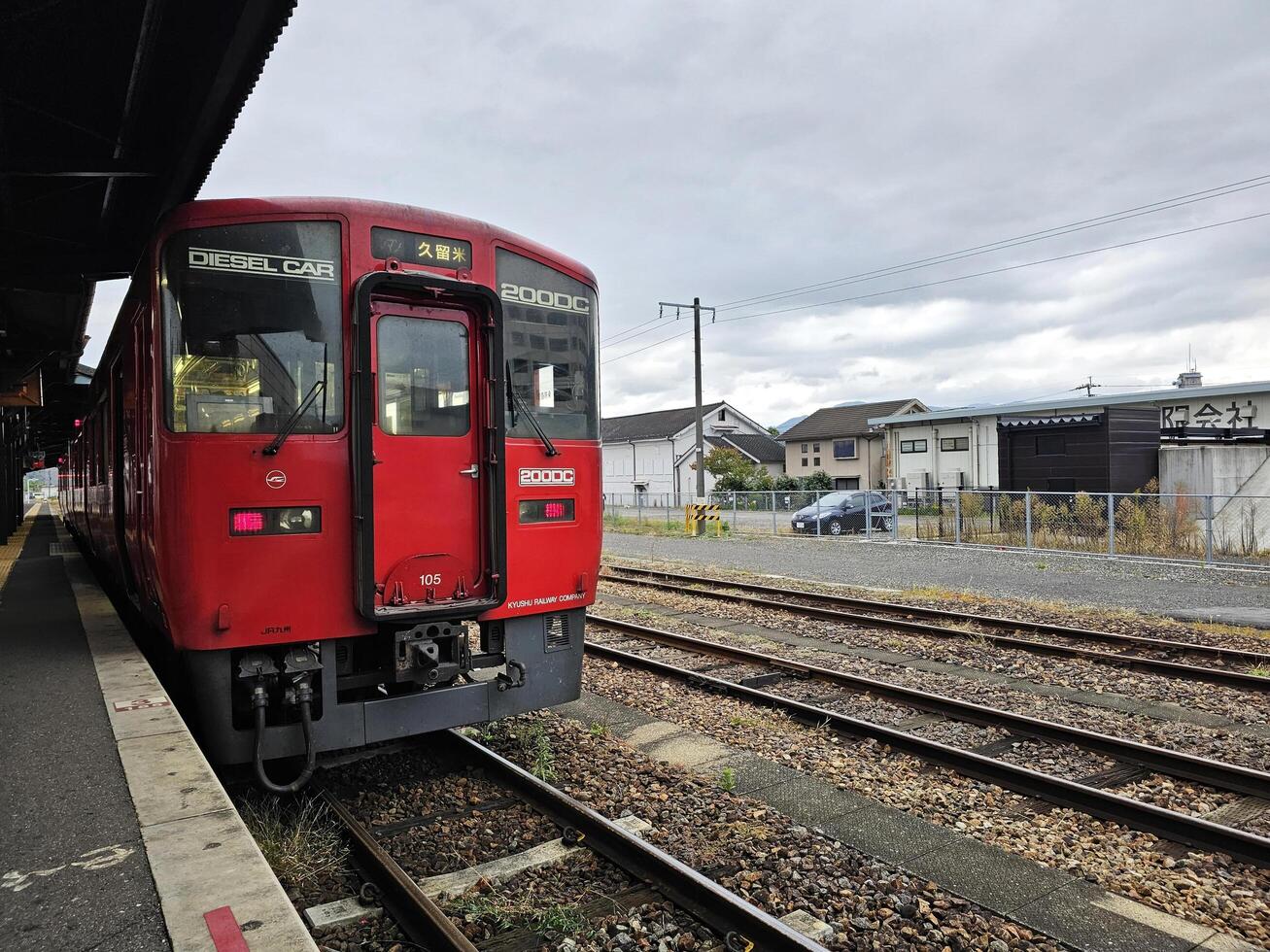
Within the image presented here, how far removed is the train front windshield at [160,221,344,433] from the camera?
4484 mm

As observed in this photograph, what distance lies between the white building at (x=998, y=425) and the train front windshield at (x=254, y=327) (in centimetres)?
2494

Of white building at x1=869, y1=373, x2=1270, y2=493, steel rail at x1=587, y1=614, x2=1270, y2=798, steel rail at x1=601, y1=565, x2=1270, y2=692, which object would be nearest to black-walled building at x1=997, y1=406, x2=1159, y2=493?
white building at x1=869, y1=373, x2=1270, y2=493

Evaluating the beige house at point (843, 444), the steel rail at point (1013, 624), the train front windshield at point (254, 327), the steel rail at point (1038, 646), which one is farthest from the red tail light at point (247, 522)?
the beige house at point (843, 444)

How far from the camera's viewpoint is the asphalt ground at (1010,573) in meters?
12.7

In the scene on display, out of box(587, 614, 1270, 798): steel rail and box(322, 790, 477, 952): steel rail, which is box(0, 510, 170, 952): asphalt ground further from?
box(587, 614, 1270, 798): steel rail

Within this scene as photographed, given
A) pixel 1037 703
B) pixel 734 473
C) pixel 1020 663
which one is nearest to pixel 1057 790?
pixel 1037 703

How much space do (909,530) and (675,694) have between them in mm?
20004

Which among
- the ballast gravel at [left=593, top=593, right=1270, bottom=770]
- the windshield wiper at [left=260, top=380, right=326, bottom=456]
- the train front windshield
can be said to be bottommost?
the ballast gravel at [left=593, top=593, right=1270, bottom=770]

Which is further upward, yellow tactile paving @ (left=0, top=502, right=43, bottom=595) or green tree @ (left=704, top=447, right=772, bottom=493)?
green tree @ (left=704, top=447, right=772, bottom=493)

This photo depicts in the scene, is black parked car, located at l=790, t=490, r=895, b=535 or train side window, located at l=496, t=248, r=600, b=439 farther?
black parked car, located at l=790, t=490, r=895, b=535

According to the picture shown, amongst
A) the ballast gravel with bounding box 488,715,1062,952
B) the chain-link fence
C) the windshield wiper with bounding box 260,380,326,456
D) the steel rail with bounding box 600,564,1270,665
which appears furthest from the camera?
Answer: the chain-link fence

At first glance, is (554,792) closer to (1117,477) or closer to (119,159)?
(119,159)

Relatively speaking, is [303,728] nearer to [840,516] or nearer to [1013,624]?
[1013,624]

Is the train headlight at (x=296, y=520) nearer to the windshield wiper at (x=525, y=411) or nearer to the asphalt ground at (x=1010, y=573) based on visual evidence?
the windshield wiper at (x=525, y=411)
